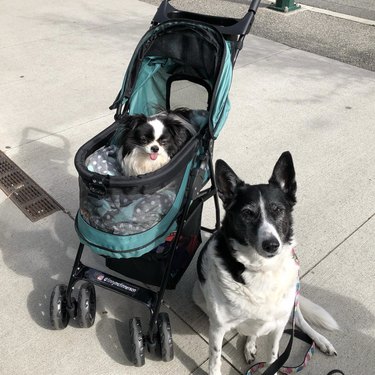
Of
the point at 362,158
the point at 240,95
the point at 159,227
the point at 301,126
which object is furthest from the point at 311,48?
the point at 159,227

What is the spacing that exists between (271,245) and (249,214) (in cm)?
23

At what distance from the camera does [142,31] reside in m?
7.68

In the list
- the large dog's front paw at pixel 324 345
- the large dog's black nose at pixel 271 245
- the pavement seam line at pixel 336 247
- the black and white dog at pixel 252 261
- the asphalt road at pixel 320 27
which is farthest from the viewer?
the asphalt road at pixel 320 27

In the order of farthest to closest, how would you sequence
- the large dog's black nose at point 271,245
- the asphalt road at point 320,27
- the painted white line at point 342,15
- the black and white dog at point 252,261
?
the painted white line at point 342,15
the asphalt road at point 320,27
the black and white dog at point 252,261
the large dog's black nose at point 271,245

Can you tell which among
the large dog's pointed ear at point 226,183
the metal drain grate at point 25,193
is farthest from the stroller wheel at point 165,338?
the metal drain grate at point 25,193

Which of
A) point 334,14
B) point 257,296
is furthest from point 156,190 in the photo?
point 334,14

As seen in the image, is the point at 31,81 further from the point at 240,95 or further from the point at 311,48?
the point at 311,48

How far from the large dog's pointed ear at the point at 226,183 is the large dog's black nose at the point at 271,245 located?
1.22 feet

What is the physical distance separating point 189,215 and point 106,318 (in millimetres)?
928

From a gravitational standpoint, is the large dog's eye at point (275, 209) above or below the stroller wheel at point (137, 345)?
above

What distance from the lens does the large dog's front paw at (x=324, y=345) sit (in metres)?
2.63

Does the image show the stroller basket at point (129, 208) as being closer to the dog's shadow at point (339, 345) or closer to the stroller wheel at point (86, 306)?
the stroller wheel at point (86, 306)

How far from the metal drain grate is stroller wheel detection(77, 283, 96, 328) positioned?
1.25 m

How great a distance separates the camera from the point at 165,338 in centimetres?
252
